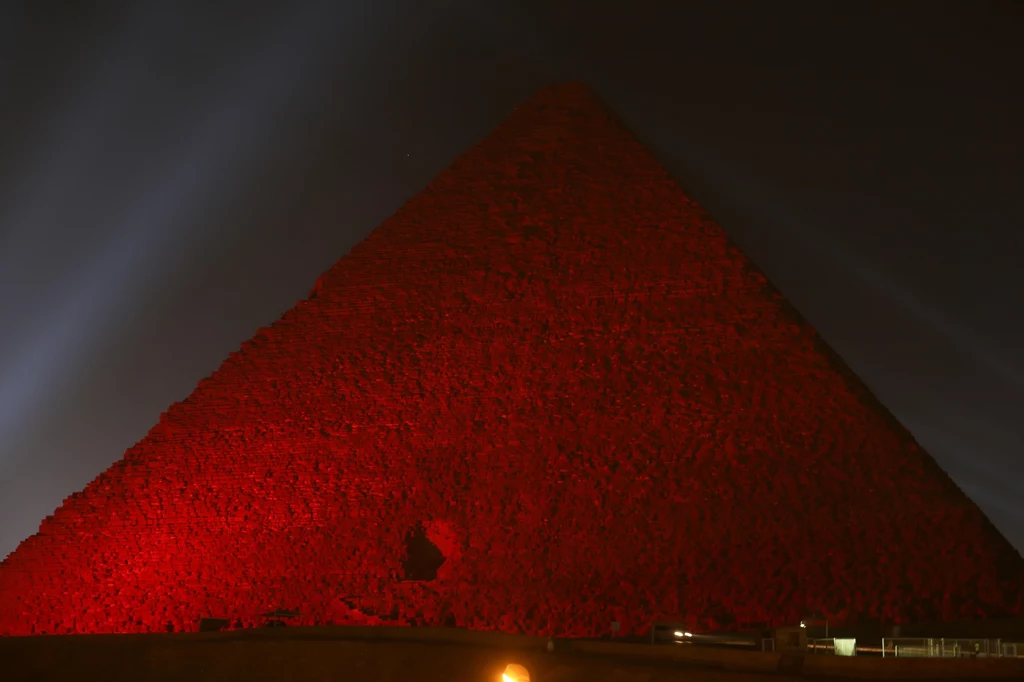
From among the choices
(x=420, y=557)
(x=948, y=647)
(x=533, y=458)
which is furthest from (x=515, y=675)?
(x=420, y=557)

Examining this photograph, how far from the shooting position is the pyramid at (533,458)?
13539mm

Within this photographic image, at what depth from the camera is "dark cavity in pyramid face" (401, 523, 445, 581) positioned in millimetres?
14938

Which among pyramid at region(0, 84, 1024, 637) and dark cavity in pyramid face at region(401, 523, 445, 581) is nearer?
pyramid at region(0, 84, 1024, 637)

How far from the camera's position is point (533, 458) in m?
14.9

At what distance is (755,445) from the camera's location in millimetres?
14312

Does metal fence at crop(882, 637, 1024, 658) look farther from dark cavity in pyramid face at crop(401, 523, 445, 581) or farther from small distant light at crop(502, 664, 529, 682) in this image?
dark cavity in pyramid face at crop(401, 523, 445, 581)

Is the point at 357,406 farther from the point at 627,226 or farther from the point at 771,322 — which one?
the point at 771,322

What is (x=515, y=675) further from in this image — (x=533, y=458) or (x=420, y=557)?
(x=420, y=557)

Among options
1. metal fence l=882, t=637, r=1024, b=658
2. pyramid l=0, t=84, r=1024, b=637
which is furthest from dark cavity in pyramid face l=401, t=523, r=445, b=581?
metal fence l=882, t=637, r=1024, b=658

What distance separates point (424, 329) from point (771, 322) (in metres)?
4.39

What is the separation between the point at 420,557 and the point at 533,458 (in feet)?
6.06

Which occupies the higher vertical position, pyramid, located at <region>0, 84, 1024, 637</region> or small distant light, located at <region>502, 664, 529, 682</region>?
pyramid, located at <region>0, 84, 1024, 637</region>

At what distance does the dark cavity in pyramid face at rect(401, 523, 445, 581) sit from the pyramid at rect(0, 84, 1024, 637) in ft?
0.11

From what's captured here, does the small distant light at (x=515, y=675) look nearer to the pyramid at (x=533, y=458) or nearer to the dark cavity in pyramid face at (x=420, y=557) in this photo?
the pyramid at (x=533, y=458)
